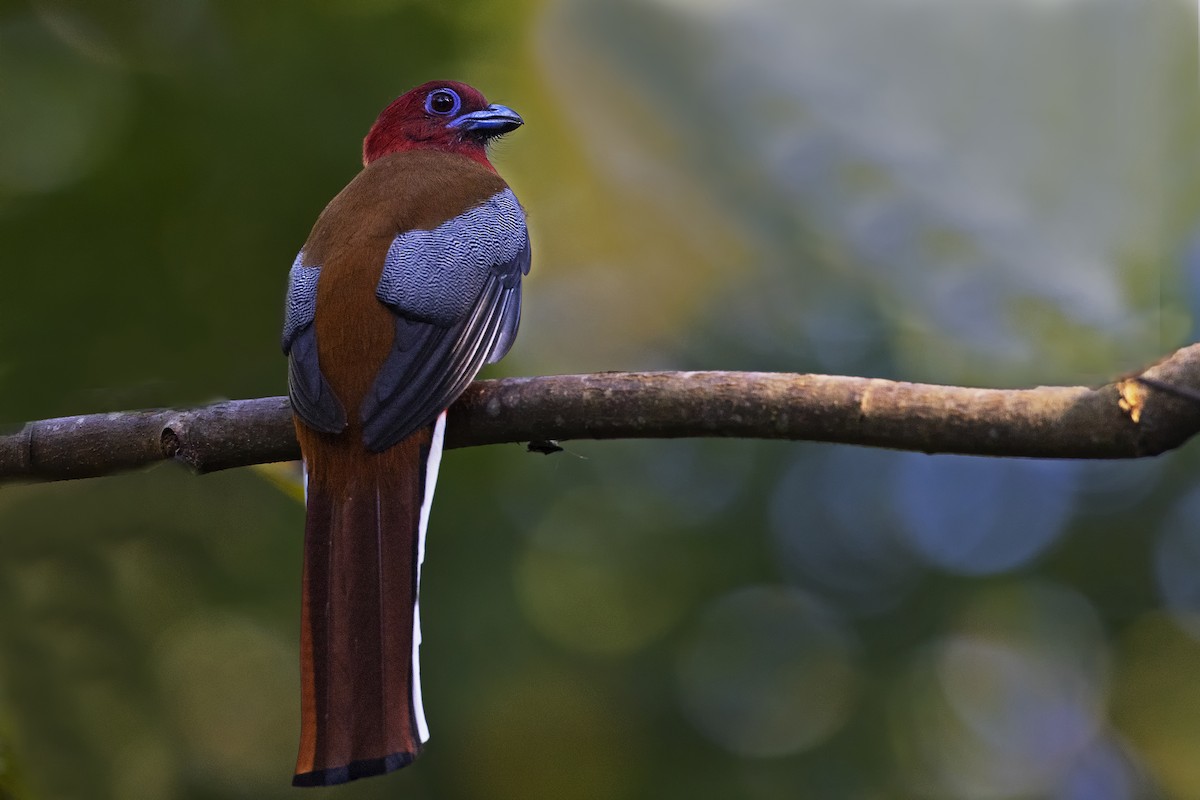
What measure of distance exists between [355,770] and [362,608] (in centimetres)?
30

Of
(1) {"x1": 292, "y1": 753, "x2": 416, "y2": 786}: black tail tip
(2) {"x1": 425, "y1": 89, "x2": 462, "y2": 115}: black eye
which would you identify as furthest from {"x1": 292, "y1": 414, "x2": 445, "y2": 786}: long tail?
(2) {"x1": 425, "y1": 89, "x2": 462, "y2": 115}: black eye

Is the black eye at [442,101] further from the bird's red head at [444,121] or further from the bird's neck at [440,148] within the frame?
the bird's neck at [440,148]

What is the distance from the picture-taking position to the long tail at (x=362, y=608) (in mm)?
2135

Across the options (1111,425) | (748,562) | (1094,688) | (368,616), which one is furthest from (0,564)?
(1094,688)

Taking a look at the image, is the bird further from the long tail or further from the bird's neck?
the bird's neck

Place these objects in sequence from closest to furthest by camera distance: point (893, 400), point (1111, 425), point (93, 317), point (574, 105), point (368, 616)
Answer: point (1111, 425) < point (893, 400) < point (368, 616) < point (93, 317) < point (574, 105)

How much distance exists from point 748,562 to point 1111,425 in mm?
3826

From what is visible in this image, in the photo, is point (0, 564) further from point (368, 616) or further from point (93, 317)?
point (368, 616)

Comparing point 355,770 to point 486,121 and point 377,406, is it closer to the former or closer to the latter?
point 377,406

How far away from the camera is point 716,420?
2057 millimetres

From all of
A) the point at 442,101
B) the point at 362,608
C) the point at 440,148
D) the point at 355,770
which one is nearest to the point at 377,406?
the point at 362,608

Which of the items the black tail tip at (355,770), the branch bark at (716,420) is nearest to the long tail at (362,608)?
the black tail tip at (355,770)

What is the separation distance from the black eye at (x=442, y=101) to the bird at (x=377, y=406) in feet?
2.56

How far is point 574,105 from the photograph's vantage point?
16.1ft
